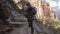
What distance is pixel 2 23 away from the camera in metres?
1.48

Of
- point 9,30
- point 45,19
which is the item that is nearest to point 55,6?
point 45,19

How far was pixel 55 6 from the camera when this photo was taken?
150cm

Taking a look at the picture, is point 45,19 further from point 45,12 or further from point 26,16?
point 26,16

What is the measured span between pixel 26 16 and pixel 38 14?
0.12m

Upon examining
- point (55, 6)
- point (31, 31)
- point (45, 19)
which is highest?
point (55, 6)

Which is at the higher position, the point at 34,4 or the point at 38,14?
the point at 34,4

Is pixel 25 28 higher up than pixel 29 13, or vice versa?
pixel 29 13

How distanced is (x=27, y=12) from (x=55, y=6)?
0.95ft

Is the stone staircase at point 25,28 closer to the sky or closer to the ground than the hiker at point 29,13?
closer to the ground

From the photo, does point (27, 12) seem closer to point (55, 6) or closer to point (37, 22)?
point (37, 22)

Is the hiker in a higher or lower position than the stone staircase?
higher

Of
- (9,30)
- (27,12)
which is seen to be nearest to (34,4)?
(27,12)

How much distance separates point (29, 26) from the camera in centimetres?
150

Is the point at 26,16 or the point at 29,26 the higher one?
the point at 26,16
